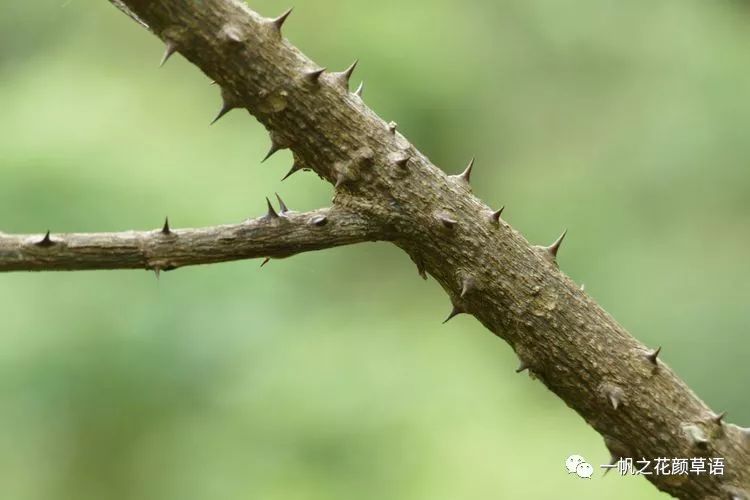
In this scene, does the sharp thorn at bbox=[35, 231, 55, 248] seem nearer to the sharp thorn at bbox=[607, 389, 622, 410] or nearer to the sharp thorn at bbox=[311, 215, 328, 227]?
the sharp thorn at bbox=[311, 215, 328, 227]

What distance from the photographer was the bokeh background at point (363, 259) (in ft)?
12.2

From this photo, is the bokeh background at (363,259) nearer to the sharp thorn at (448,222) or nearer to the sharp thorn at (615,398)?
the sharp thorn at (615,398)

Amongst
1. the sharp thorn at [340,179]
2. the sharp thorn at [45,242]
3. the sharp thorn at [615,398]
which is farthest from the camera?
the sharp thorn at [615,398]

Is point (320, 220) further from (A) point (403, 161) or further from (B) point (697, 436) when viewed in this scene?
(B) point (697, 436)

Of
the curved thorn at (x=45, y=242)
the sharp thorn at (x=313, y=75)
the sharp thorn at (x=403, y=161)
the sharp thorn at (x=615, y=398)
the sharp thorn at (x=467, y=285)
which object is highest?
the sharp thorn at (x=403, y=161)

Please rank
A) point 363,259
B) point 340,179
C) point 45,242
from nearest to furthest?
1. point 45,242
2. point 340,179
3. point 363,259

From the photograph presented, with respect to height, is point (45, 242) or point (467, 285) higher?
point (467, 285)

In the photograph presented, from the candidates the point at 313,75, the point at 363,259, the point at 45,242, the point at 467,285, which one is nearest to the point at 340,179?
the point at 313,75

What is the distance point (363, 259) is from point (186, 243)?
3.45 meters

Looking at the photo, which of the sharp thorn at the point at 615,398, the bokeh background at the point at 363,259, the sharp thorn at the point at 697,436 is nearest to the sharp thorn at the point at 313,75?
the sharp thorn at the point at 615,398

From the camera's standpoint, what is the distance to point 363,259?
4.97 metres

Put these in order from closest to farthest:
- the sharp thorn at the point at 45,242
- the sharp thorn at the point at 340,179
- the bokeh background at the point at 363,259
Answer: the sharp thorn at the point at 45,242
the sharp thorn at the point at 340,179
the bokeh background at the point at 363,259

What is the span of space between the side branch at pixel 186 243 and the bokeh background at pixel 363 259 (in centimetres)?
223

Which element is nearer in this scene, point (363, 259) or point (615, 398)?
point (615, 398)
